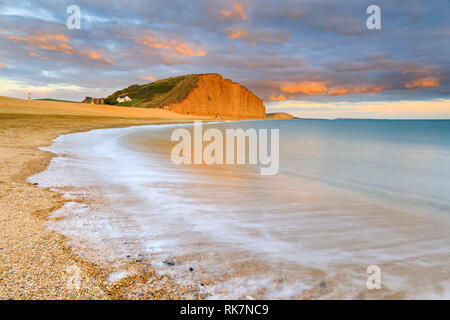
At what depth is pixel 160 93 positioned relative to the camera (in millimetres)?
145875

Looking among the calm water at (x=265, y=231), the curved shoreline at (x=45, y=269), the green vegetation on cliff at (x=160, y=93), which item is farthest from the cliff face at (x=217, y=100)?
the curved shoreline at (x=45, y=269)

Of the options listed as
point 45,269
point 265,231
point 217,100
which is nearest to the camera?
point 45,269

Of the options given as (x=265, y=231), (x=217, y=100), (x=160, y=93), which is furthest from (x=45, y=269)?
(x=160, y=93)

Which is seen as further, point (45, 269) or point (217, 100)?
point (217, 100)

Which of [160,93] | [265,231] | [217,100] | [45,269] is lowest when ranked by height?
[265,231]

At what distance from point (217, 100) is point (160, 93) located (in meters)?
47.1

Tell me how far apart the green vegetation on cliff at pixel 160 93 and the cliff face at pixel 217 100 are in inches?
139

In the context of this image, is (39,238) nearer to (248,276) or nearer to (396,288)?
(248,276)

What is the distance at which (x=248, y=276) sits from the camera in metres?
2.38

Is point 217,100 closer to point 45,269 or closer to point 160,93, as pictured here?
point 160,93

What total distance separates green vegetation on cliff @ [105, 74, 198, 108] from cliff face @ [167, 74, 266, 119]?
3539 mm

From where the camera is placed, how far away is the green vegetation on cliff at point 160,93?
10917 cm

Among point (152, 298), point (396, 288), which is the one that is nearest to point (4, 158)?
point (152, 298)

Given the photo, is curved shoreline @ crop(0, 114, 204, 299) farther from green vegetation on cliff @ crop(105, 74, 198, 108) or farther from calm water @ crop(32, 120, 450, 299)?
green vegetation on cliff @ crop(105, 74, 198, 108)
